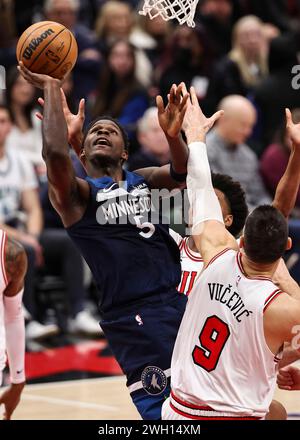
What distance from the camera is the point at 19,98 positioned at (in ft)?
32.1

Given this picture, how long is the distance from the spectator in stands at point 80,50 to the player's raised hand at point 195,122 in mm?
6542

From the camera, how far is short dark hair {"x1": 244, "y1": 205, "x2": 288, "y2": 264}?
4.14 m

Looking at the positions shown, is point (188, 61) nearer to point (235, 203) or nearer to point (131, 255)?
point (235, 203)

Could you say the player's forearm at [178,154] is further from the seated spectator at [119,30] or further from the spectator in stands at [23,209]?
the seated spectator at [119,30]

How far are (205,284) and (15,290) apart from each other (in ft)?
5.37

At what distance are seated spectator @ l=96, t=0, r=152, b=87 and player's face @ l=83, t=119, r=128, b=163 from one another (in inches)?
239

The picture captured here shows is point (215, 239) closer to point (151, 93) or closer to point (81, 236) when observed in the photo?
point (81, 236)

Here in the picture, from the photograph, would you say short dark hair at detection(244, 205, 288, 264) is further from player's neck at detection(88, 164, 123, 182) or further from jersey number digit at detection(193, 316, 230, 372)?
player's neck at detection(88, 164, 123, 182)

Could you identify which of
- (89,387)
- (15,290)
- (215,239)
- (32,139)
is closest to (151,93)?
(32,139)

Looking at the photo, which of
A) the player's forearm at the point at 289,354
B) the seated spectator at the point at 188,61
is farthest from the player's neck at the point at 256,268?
the seated spectator at the point at 188,61

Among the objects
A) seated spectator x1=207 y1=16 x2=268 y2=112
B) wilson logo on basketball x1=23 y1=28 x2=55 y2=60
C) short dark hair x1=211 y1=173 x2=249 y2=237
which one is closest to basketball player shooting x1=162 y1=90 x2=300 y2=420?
short dark hair x1=211 y1=173 x2=249 y2=237

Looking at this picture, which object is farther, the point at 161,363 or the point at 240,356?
the point at 161,363

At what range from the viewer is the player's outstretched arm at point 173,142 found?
479cm

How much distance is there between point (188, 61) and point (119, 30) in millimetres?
982
